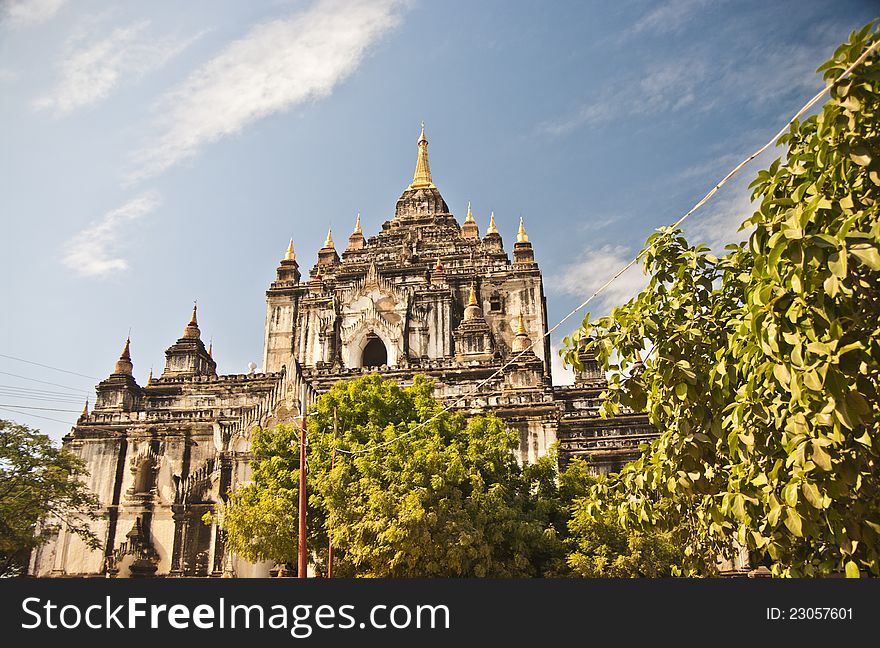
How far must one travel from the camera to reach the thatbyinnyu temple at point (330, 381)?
33.1 meters

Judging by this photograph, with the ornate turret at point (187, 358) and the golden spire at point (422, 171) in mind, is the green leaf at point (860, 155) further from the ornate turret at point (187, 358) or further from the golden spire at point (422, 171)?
the golden spire at point (422, 171)

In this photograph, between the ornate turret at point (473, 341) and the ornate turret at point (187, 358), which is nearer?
the ornate turret at point (473, 341)

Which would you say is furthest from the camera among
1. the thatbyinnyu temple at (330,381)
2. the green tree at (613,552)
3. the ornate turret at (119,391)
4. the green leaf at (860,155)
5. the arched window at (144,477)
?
the ornate turret at (119,391)

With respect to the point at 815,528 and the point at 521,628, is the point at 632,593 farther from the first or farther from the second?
the point at 815,528

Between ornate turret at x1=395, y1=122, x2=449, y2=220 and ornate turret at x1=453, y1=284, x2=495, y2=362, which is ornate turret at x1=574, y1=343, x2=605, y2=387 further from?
ornate turret at x1=395, y1=122, x2=449, y2=220

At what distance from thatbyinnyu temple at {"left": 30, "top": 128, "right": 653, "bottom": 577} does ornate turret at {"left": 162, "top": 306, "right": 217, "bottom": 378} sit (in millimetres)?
76

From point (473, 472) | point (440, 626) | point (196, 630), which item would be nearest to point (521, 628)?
point (440, 626)

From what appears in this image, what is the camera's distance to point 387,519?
19781mm

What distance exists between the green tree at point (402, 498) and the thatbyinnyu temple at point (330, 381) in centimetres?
249

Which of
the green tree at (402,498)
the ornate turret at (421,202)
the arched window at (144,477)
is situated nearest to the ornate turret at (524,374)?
the green tree at (402,498)

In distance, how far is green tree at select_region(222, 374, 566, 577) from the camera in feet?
64.7

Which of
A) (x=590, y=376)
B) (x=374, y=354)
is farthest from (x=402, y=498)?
(x=374, y=354)

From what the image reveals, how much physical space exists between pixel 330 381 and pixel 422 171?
28.5 metres

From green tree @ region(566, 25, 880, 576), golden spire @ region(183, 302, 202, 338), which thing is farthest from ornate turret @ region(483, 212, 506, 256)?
green tree @ region(566, 25, 880, 576)
